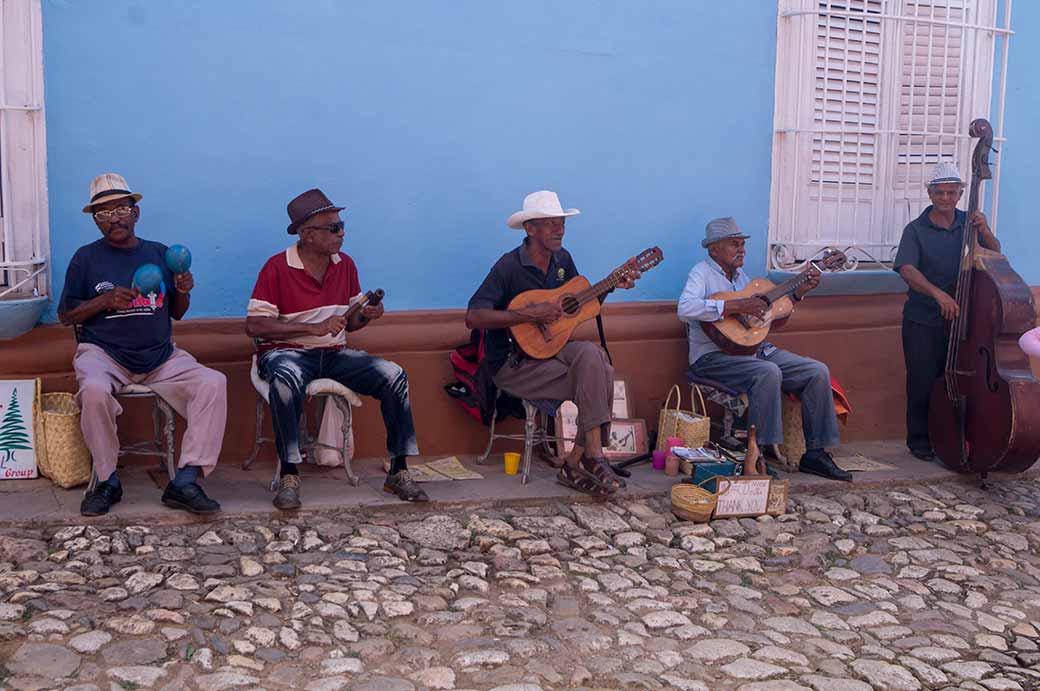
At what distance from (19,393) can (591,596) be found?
2.82 meters

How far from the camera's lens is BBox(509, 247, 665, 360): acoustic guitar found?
5648 mm

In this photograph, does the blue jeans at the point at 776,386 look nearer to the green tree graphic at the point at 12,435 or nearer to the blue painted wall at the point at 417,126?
the blue painted wall at the point at 417,126

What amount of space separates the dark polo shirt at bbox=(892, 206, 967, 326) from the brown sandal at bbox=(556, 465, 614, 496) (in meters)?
2.25

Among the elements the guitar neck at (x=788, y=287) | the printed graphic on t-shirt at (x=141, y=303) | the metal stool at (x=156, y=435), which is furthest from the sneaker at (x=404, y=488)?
the guitar neck at (x=788, y=287)

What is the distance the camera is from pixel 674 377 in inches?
263

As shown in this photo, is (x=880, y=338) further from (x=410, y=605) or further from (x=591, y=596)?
(x=410, y=605)

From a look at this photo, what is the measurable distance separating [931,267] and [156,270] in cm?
414

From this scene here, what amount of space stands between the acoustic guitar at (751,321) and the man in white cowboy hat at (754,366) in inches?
1.7

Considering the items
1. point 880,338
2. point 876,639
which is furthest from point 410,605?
point 880,338

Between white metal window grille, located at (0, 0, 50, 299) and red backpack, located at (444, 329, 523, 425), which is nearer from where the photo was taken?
white metal window grille, located at (0, 0, 50, 299)

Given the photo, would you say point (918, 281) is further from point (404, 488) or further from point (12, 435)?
point (12, 435)

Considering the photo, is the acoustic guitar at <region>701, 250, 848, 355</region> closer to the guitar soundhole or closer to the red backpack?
the guitar soundhole

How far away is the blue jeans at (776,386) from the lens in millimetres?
5996

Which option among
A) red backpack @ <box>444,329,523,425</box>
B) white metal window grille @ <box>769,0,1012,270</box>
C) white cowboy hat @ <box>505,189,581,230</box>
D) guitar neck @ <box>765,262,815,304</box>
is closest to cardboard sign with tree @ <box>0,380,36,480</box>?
red backpack @ <box>444,329,523,425</box>
